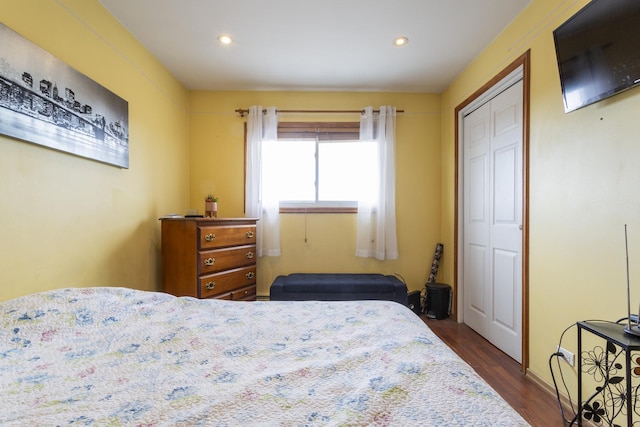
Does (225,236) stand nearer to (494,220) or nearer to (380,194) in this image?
(380,194)

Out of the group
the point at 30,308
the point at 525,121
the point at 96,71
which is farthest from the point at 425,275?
the point at 96,71

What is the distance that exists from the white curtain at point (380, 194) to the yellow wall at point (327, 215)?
14cm

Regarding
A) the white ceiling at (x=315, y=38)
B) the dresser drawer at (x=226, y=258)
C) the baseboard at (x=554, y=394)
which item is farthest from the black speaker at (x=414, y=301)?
the white ceiling at (x=315, y=38)

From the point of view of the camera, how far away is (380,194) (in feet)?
10.6

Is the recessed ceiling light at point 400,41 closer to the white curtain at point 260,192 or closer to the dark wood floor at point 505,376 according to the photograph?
the white curtain at point 260,192

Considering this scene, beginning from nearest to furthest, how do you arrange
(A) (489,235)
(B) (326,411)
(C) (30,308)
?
(B) (326,411) → (C) (30,308) → (A) (489,235)

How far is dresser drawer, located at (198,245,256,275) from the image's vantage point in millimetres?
2391

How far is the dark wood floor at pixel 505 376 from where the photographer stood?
165cm

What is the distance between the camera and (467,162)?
2.90m

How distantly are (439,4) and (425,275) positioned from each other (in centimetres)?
264

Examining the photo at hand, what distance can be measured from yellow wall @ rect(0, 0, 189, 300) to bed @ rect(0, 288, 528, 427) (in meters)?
0.44

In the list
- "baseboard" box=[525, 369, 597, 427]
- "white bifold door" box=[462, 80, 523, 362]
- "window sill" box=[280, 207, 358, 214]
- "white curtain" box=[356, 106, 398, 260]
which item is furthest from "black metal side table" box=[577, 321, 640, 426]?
"window sill" box=[280, 207, 358, 214]

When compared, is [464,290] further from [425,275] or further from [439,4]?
[439,4]

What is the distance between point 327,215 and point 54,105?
8.04ft
